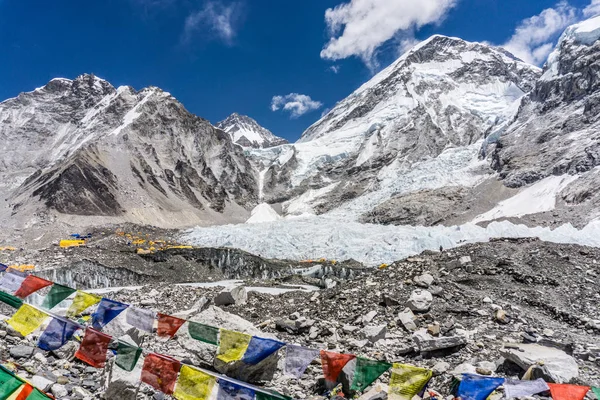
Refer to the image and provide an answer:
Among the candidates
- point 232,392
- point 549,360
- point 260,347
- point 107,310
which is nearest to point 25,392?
point 232,392

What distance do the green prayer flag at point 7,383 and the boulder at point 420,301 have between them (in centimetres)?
824

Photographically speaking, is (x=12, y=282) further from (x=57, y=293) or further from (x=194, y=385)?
(x=194, y=385)

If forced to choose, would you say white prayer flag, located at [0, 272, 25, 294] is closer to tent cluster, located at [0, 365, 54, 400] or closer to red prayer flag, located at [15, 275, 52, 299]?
red prayer flag, located at [15, 275, 52, 299]

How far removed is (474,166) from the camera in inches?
3071

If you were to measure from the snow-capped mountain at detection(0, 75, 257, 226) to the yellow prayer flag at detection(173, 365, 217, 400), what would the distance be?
61111 millimetres

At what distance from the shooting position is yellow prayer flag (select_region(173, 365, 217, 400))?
4.70 metres

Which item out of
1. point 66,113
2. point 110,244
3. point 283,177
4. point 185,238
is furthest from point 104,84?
point 110,244

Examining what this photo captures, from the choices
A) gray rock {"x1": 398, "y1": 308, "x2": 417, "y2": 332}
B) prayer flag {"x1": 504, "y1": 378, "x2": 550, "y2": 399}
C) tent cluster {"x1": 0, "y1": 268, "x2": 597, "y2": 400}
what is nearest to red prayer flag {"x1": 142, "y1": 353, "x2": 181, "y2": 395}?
tent cluster {"x1": 0, "y1": 268, "x2": 597, "y2": 400}

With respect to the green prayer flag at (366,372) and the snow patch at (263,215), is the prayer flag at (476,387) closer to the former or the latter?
the green prayer flag at (366,372)

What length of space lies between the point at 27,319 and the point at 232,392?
400 cm

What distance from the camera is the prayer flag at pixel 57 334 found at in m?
6.19

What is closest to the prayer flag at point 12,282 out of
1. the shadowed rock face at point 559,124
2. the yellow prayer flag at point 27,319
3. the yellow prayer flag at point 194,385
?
the yellow prayer flag at point 27,319

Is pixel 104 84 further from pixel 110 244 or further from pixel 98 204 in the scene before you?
pixel 110 244

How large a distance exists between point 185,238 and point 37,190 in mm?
31756
